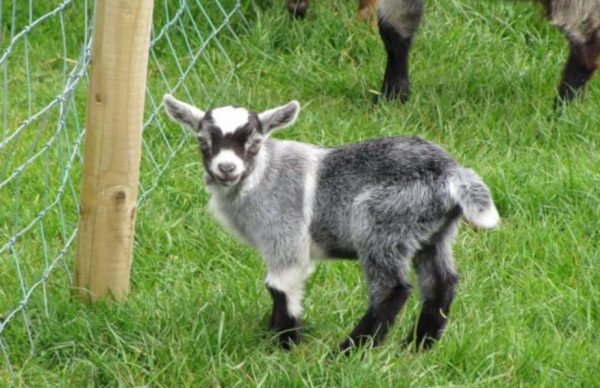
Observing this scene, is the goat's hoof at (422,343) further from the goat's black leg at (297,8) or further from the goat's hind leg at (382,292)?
the goat's black leg at (297,8)

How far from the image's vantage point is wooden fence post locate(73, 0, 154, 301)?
4211mm

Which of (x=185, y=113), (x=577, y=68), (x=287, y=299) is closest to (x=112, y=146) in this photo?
(x=185, y=113)

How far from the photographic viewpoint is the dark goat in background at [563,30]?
6.57 metres

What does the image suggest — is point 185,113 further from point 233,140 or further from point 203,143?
point 233,140

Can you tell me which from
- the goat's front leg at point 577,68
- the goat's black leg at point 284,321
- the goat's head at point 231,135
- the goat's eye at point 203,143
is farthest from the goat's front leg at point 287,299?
the goat's front leg at point 577,68

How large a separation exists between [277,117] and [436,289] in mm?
760

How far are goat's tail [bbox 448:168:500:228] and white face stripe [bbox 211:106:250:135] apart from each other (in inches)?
26.5

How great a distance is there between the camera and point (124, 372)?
4098mm

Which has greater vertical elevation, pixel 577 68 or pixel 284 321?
pixel 577 68

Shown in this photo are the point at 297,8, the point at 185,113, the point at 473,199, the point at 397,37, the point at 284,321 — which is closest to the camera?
the point at 473,199

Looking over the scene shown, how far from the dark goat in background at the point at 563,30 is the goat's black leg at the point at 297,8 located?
52cm

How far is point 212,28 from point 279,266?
315 cm

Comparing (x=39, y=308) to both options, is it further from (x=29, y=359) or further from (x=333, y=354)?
(x=333, y=354)

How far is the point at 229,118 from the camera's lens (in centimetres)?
415
